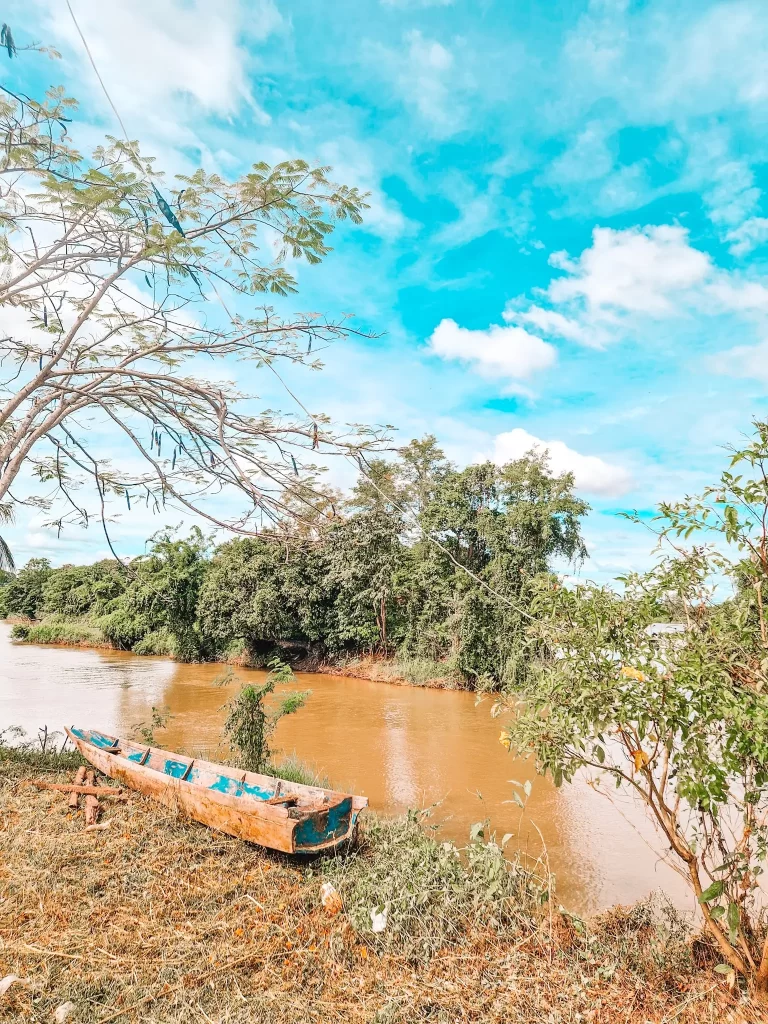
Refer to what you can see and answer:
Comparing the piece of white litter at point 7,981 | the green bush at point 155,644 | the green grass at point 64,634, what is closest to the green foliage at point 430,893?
the piece of white litter at point 7,981

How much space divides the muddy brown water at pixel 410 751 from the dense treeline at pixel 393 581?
4.77 ft

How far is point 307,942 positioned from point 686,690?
236 centimetres

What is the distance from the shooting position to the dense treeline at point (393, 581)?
47.6 feet

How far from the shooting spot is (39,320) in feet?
17.9

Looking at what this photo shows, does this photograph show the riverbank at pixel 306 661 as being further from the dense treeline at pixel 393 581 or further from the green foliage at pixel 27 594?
the green foliage at pixel 27 594

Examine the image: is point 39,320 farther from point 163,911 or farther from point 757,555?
point 757,555

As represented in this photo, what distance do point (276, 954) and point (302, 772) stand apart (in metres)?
3.05

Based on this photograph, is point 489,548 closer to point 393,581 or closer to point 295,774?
point 393,581

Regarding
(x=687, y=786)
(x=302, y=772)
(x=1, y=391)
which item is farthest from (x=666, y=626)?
(x=1, y=391)

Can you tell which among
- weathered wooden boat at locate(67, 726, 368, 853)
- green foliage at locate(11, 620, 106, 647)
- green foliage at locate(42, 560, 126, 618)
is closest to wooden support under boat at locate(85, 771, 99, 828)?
weathered wooden boat at locate(67, 726, 368, 853)

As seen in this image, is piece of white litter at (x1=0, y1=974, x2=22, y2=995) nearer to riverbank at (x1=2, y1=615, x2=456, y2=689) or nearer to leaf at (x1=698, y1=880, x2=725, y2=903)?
leaf at (x1=698, y1=880, x2=725, y2=903)

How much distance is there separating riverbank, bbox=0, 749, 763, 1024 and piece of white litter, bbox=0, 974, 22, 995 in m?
0.04

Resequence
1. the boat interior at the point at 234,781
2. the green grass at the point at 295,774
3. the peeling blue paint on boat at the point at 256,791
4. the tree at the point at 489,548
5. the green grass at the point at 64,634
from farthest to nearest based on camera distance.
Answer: the green grass at the point at 64,634
the tree at the point at 489,548
the green grass at the point at 295,774
the peeling blue paint on boat at the point at 256,791
the boat interior at the point at 234,781

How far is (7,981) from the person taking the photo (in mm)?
2658
